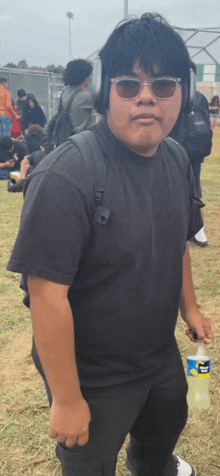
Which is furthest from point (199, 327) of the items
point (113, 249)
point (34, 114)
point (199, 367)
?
point (34, 114)

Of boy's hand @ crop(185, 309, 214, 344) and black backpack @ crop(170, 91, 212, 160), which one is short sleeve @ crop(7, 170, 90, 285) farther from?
black backpack @ crop(170, 91, 212, 160)

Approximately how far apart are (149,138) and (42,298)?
1.81ft

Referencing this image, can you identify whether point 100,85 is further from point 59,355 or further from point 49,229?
point 59,355

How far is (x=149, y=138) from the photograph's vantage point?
4.20 feet

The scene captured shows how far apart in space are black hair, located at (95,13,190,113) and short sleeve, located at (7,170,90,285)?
43 cm

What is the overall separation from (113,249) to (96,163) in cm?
25

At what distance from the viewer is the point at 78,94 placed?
4.83 m

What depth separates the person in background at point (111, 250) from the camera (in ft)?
3.86

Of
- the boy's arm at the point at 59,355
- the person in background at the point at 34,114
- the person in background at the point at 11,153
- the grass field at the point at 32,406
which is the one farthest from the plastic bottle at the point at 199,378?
the person in background at the point at 34,114

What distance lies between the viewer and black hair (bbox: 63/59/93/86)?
4812 millimetres

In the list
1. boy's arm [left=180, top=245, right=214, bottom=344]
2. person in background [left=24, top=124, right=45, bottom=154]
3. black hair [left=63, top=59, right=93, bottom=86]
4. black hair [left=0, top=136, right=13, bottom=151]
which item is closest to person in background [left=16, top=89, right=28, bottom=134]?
person in background [left=24, top=124, right=45, bottom=154]

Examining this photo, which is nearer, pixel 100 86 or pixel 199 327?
pixel 100 86

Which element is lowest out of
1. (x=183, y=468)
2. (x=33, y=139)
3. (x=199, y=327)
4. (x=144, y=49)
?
(x=183, y=468)

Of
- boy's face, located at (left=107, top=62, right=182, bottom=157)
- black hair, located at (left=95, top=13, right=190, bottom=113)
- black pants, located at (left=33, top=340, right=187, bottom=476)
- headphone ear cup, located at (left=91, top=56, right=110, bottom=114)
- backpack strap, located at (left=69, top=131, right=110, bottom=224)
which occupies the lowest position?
black pants, located at (left=33, top=340, right=187, bottom=476)
